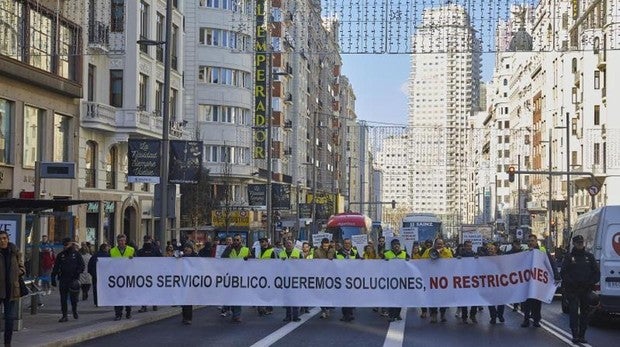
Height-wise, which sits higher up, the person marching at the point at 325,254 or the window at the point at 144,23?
the window at the point at 144,23

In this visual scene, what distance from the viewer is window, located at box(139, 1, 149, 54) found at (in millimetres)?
46156

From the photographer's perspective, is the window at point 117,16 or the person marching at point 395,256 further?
the window at point 117,16

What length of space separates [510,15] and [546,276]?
558 centimetres

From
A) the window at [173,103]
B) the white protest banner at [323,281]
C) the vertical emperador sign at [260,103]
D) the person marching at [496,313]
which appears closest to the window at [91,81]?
the window at [173,103]

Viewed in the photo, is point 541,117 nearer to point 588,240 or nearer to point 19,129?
point 19,129

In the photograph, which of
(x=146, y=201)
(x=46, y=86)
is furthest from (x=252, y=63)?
(x=46, y=86)

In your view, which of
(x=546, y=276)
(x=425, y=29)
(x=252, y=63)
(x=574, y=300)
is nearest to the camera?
(x=574, y=300)

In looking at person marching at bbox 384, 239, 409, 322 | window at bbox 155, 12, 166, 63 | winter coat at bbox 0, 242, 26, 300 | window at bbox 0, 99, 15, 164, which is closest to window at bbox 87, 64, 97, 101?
window at bbox 155, 12, 166, 63

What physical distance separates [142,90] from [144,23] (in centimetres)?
296

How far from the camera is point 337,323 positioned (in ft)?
74.3

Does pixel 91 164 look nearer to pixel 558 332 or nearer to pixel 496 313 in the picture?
pixel 496 313

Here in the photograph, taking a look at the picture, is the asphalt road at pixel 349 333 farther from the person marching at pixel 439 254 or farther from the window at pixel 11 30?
the window at pixel 11 30

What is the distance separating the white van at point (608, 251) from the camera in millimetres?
20781

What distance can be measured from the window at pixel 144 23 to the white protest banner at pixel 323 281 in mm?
25372
